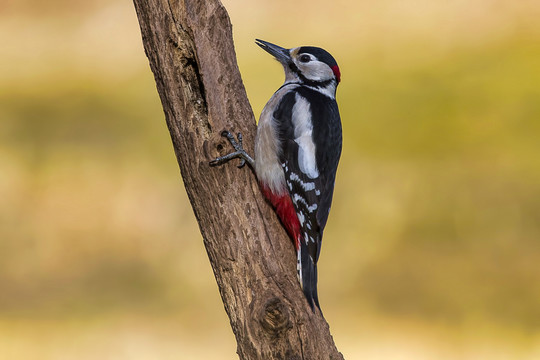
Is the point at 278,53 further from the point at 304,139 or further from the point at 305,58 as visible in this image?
the point at 304,139

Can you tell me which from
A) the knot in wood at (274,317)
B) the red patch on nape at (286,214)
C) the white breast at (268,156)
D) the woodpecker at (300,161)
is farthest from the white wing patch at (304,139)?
the knot in wood at (274,317)

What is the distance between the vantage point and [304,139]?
275 cm

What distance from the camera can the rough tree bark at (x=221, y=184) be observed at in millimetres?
2352

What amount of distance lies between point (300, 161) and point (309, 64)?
0.63 meters

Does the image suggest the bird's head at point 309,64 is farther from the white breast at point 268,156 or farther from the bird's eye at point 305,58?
the white breast at point 268,156

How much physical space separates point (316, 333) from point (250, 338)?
9.7 inches

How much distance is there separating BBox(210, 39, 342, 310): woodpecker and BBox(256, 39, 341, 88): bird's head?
0.16 ft

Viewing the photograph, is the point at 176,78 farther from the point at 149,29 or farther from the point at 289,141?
the point at 289,141

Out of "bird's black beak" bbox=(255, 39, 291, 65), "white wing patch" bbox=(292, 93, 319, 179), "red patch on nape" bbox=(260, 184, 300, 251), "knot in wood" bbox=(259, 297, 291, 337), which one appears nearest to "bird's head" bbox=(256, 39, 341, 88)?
"bird's black beak" bbox=(255, 39, 291, 65)

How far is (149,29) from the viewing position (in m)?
2.42

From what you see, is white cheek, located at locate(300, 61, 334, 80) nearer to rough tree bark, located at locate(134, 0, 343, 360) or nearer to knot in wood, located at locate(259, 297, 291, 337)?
rough tree bark, located at locate(134, 0, 343, 360)

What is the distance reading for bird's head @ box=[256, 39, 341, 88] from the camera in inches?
→ 122

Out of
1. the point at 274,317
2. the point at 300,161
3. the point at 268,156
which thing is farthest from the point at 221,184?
the point at 274,317

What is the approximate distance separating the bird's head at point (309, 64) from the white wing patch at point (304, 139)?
367 millimetres
